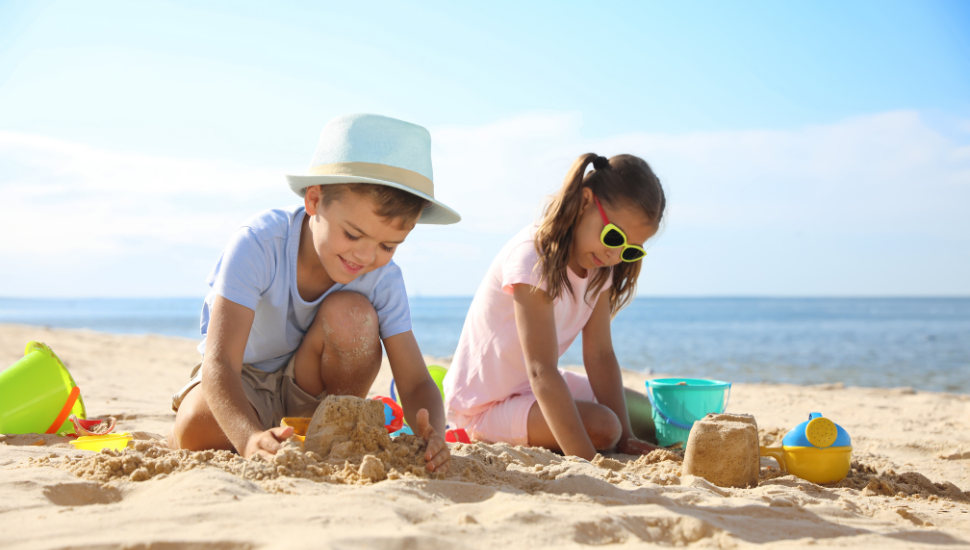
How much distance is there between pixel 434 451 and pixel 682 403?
5.52 feet

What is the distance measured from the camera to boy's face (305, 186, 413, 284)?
220cm

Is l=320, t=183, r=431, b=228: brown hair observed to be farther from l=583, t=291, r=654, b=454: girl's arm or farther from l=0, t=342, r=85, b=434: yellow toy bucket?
l=0, t=342, r=85, b=434: yellow toy bucket

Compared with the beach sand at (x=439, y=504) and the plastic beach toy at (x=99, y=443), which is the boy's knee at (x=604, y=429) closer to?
the beach sand at (x=439, y=504)

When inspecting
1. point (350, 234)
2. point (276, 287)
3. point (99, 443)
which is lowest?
point (99, 443)

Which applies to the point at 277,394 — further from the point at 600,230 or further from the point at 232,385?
the point at 600,230

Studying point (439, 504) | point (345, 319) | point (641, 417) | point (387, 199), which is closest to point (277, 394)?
point (345, 319)

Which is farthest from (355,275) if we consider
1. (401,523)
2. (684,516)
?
(684,516)

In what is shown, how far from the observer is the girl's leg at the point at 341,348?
102 inches

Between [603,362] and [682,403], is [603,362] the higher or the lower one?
the higher one

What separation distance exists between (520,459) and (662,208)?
1.39m

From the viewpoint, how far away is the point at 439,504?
1656mm

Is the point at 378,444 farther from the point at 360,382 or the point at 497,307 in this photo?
the point at 497,307

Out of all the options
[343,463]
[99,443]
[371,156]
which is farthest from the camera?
[99,443]

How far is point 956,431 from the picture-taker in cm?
388
